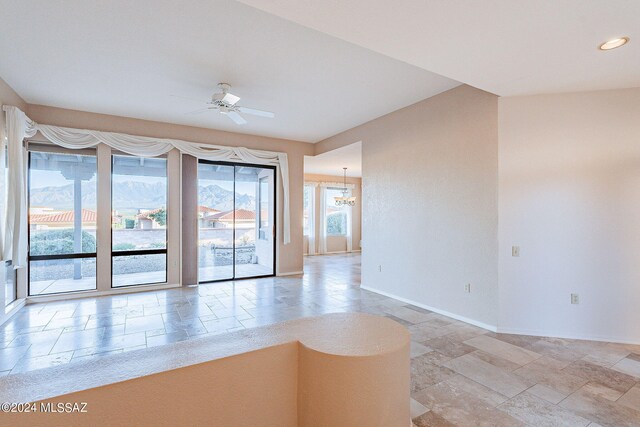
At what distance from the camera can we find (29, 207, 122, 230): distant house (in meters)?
4.90

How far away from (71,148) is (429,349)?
250 inches

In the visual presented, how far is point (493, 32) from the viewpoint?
2.38 metres

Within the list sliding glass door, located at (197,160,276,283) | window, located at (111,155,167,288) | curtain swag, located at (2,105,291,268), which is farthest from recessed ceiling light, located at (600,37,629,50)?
window, located at (111,155,167,288)

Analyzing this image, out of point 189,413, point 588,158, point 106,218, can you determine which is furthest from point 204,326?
point 588,158

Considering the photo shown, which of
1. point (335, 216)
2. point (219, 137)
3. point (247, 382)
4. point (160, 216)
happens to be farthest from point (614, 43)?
point (335, 216)

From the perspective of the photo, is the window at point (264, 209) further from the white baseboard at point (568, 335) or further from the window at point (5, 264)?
the white baseboard at point (568, 335)

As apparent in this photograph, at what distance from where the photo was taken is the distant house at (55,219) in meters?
4.90

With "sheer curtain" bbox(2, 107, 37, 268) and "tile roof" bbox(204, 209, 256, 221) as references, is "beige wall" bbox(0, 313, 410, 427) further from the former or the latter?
"tile roof" bbox(204, 209, 256, 221)

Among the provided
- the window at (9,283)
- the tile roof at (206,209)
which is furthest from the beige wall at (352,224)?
the window at (9,283)

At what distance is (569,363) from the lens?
289cm

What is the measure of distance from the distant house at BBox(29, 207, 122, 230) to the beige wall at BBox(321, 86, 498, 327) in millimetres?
5135

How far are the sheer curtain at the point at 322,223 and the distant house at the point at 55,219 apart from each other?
7.03 metres

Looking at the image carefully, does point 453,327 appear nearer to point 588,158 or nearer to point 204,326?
point 588,158

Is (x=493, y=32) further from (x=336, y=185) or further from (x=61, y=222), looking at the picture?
(x=336, y=185)
